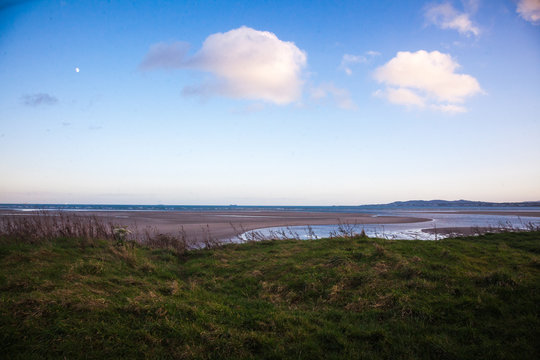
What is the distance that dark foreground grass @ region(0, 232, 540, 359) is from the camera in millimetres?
5902

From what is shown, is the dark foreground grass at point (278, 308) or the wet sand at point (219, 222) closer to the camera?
the dark foreground grass at point (278, 308)

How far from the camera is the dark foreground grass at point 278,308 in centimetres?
590

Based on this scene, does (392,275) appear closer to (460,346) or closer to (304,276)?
(304,276)

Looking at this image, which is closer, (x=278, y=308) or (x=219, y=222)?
(x=278, y=308)

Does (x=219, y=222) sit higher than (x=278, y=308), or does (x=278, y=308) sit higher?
(x=278, y=308)

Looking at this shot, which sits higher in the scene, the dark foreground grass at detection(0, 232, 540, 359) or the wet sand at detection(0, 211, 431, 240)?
the dark foreground grass at detection(0, 232, 540, 359)

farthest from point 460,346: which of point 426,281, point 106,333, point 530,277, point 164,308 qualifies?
point 106,333

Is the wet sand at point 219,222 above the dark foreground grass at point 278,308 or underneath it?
underneath

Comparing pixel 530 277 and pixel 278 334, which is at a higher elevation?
pixel 530 277

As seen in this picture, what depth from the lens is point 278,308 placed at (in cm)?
838

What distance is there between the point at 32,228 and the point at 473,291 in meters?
22.1

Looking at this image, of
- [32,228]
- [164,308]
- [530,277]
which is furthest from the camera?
[32,228]

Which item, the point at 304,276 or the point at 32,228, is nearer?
the point at 304,276

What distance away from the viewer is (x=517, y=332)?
6.20m
